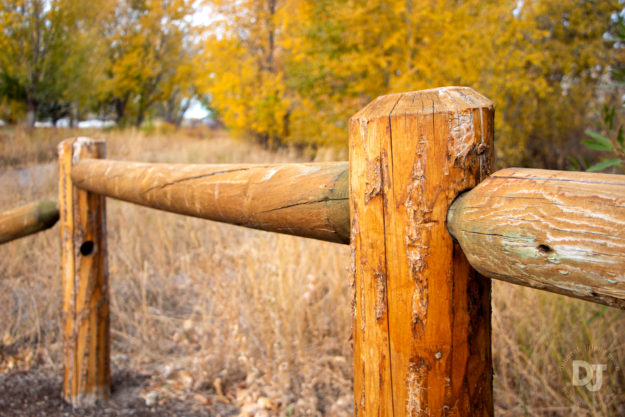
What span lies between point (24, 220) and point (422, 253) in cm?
184

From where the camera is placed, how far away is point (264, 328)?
2.34 m

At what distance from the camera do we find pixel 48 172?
5.70 m

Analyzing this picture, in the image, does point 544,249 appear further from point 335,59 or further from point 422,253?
point 335,59

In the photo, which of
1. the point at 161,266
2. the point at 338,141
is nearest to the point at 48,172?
the point at 161,266

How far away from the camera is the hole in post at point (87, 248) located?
1911mm

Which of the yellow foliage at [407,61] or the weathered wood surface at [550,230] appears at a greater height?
the yellow foliage at [407,61]

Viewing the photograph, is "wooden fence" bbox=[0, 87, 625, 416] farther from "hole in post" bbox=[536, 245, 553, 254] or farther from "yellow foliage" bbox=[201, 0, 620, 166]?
"yellow foliage" bbox=[201, 0, 620, 166]

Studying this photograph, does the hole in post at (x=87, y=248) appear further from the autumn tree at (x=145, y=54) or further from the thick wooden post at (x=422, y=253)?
the autumn tree at (x=145, y=54)

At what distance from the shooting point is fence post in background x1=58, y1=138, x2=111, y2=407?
1874mm

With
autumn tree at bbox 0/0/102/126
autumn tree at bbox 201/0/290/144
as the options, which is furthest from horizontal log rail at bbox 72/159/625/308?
autumn tree at bbox 201/0/290/144

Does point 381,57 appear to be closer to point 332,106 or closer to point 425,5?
point 425,5

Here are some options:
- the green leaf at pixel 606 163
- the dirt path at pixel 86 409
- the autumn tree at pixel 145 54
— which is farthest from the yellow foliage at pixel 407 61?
the dirt path at pixel 86 409

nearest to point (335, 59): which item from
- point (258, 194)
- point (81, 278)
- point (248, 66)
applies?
point (248, 66)

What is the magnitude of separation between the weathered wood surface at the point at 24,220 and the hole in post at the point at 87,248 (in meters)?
0.21
